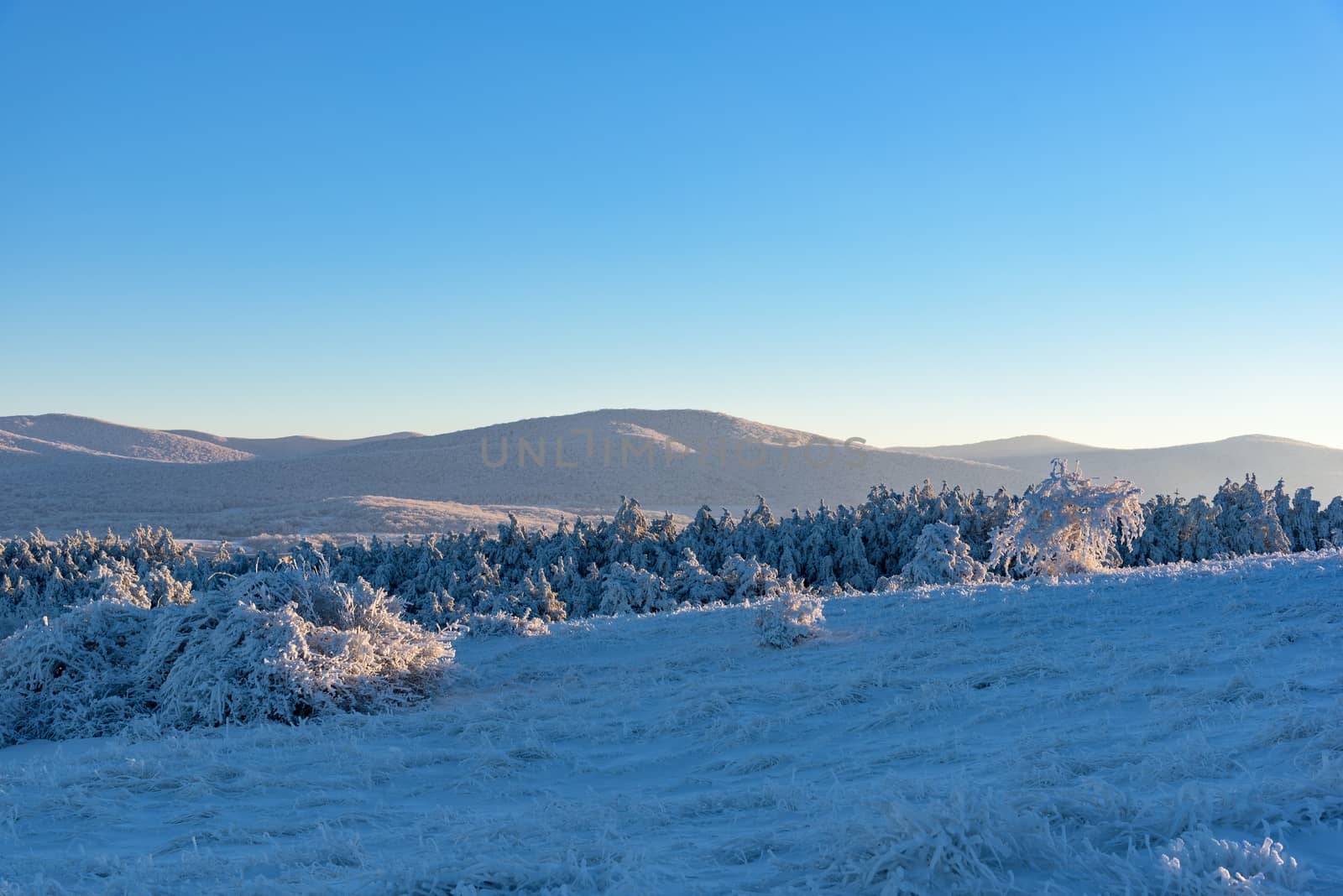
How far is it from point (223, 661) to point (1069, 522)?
12.3m

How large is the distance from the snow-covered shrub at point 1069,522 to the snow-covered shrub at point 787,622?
21.0 feet

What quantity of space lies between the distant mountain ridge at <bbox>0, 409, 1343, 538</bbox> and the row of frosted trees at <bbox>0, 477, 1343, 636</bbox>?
664 inches

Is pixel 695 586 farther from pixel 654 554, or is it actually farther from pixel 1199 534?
pixel 1199 534

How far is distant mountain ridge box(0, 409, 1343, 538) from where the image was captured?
45.9 meters

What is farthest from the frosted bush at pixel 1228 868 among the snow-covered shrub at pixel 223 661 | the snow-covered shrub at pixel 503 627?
the snow-covered shrub at pixel 503 627

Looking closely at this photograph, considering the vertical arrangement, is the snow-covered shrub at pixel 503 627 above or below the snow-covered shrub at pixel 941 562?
below

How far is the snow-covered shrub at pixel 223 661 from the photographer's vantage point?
7770 millimetres

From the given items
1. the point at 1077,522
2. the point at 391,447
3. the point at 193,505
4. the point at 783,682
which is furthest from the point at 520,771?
the point at 391,447

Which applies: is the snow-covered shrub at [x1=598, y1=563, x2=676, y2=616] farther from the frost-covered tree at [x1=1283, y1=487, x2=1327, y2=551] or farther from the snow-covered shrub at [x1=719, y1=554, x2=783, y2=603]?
the frost-covered tree at [x1=1283, y1=487, x2=1327, y2=551]

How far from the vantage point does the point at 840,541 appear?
865 inches

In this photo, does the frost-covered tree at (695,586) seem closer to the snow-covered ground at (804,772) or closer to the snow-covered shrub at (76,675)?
the snow-covered ground at (804,772)

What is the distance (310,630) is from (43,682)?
2.56 m

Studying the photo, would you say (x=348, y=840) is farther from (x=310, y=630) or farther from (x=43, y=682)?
(x=43, y=682)

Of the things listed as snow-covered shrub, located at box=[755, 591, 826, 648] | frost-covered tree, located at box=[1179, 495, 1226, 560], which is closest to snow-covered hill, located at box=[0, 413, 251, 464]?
frost-covered tree, located at box=[1179, 495, 1226, 560]
